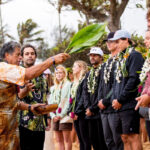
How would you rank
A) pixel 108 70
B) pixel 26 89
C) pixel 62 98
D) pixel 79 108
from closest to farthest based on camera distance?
pixel 26 89 → pixel 108 70 → pixel 79 108 → pixel 62 98

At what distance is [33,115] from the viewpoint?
442cm

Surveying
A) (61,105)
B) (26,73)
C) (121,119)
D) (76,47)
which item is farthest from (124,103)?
(61,105)

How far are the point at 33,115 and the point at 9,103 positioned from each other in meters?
1.07

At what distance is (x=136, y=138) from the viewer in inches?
179

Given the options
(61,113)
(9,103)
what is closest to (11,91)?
(9,103)

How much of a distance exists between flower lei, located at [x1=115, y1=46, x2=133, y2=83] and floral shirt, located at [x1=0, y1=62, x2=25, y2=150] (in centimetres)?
185

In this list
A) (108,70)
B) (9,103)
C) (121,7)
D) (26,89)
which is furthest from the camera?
(121,7)

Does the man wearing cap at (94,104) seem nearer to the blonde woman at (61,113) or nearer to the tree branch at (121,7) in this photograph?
the blonde woman at (61,113)

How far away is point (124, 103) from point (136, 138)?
0.53 meters

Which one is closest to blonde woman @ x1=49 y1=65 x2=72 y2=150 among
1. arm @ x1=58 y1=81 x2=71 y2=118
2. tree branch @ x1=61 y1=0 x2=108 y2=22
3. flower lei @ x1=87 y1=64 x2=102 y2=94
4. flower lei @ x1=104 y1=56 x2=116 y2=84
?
arm @ x1=58 y1=81 x2=71 y2=118

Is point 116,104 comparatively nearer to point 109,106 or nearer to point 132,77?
point 109,106

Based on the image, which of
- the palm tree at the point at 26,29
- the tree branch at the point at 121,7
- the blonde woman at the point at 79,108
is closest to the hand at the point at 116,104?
the blonde woman at the point at 79,108

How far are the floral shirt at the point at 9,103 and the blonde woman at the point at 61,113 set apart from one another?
10.8ft

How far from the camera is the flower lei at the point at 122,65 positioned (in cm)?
471
